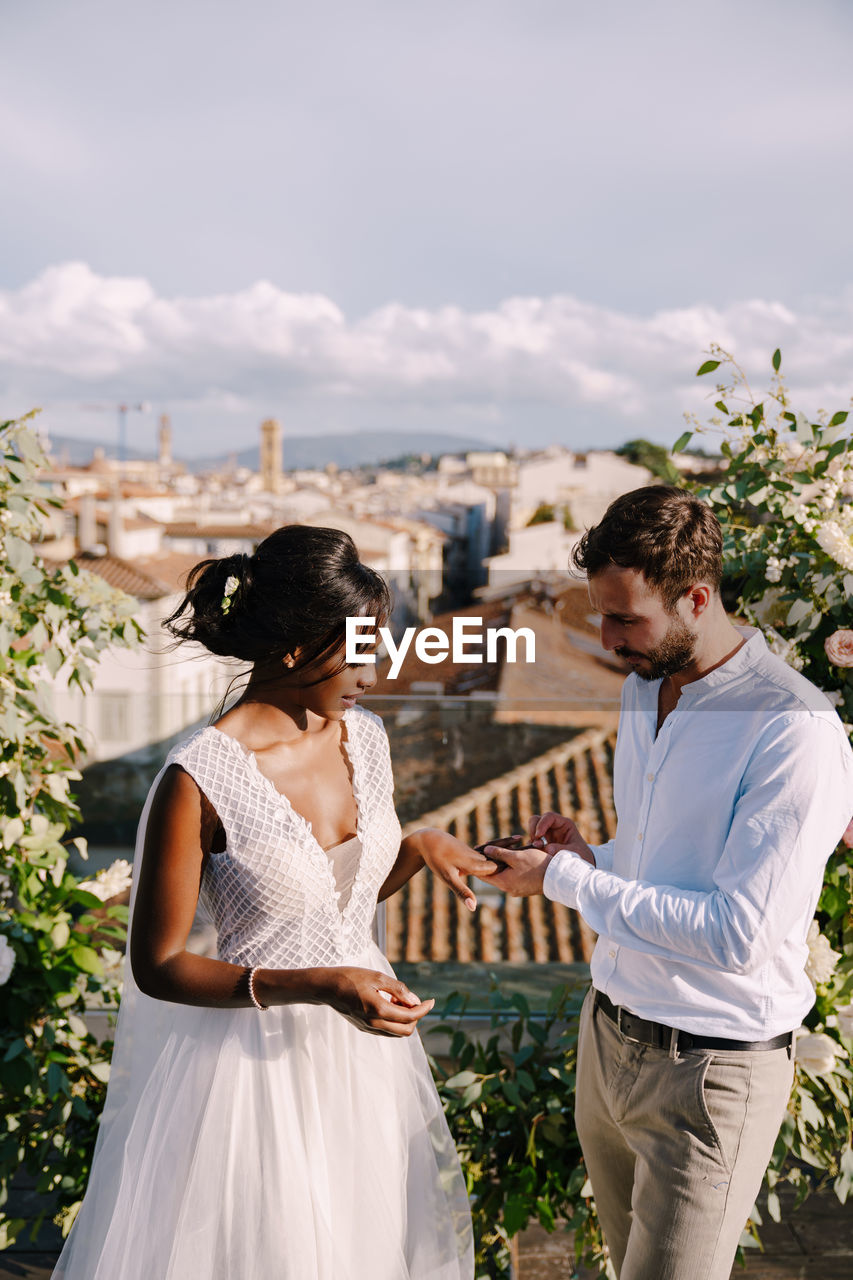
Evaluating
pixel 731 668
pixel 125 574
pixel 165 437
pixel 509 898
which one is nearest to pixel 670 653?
pixel 731 668

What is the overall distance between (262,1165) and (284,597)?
0.70 meters

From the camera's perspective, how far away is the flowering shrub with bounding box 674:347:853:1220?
1.71m

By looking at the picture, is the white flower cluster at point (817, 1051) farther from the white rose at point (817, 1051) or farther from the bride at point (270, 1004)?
the bride at point (270, 1004)

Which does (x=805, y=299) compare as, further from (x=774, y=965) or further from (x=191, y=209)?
(x=774, y=965)

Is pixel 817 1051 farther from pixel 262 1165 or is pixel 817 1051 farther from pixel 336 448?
pixel 336 448

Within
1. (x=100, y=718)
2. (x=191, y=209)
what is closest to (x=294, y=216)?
(x=191, y=209)

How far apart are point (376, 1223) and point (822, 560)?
3.89ft

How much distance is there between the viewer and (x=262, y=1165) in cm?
130

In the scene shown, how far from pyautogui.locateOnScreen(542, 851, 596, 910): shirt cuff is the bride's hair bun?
39 cm

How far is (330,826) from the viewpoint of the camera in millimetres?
1409

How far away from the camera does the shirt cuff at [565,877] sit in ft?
4.32

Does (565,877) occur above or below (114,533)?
above

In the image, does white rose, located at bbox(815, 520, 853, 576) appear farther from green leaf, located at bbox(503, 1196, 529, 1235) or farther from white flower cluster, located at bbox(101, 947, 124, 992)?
white flower cluster, located at bbox(101, 947, 124, 992)

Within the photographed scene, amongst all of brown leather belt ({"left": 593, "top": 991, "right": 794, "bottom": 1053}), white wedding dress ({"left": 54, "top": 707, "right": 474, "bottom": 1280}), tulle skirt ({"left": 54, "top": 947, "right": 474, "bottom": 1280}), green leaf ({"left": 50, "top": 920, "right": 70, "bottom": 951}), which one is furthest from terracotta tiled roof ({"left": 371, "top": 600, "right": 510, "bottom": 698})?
green leaf ({"left": 50, "top": 920, "right": 70, "bottom": 951})
